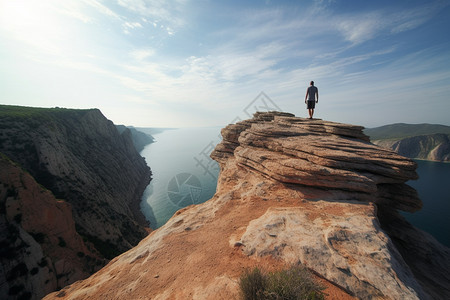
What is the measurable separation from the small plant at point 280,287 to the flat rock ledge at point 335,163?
8.07 meters

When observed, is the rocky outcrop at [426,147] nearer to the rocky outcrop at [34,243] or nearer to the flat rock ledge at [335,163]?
the flat rock ledge at [335,163]

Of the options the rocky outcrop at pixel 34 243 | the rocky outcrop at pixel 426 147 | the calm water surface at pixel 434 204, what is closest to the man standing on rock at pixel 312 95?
the rocky outcrop at pixel 34 243

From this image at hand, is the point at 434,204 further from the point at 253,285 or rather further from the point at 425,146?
the point at 425,146

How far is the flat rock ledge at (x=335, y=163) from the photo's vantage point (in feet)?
36.0

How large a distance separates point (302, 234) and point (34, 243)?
33.7 meters

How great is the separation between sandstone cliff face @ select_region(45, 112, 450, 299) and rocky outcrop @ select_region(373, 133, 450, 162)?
499 feet

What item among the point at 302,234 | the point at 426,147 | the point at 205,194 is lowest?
the point at 205,194

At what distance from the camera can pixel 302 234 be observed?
23.9 ft

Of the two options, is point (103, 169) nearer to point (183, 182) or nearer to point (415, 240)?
point (183, 182)

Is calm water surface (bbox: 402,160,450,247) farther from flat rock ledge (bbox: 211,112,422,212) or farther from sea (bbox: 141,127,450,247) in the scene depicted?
flat rock ledge (bbox: 211,112,422,212)

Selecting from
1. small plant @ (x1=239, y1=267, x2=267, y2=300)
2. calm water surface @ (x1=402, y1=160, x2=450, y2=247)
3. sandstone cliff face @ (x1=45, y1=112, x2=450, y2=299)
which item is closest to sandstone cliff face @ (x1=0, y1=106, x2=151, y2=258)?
sandstone cliff face @ (x1=45, y1=112, x2=450, y2=299)

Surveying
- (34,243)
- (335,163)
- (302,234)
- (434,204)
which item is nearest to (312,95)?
(335,163)

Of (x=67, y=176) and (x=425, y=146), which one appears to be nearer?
(x=67, y=176)

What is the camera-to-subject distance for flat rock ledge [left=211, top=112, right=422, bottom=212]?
10961 mm
